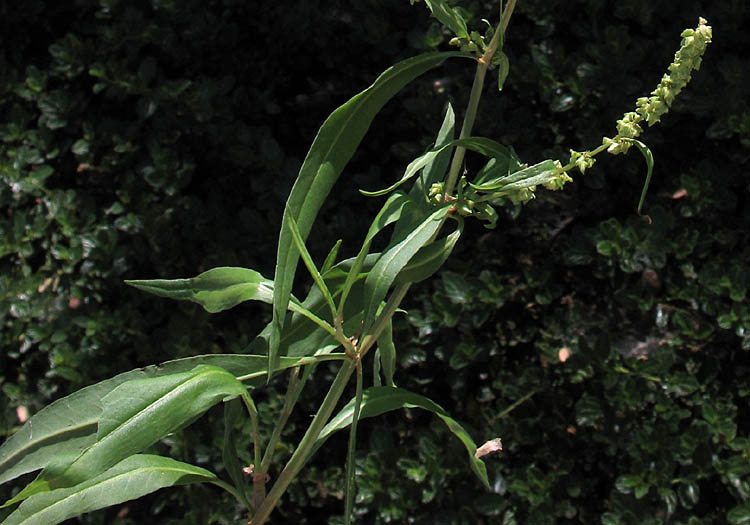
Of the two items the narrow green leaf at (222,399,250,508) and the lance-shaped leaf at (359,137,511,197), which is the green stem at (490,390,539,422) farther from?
the lance-shaped leaf at (359,137,511,197)

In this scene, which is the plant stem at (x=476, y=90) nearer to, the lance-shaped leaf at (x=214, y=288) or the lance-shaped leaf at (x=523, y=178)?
the lance-shaped leaf at (x=523, y=178)

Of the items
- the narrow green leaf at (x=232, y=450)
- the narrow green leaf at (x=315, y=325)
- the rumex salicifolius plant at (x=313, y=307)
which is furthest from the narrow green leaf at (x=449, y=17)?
the narrow green leaf at (x=232, y=450)

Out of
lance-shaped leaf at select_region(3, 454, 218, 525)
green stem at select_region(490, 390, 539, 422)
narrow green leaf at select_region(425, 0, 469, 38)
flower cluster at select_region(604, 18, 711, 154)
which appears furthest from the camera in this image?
green stem at select_region(490, 390, 539, 422)

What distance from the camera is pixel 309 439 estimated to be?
43.5 inches

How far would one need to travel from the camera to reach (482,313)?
6.52ft

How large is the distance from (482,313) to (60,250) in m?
1.13

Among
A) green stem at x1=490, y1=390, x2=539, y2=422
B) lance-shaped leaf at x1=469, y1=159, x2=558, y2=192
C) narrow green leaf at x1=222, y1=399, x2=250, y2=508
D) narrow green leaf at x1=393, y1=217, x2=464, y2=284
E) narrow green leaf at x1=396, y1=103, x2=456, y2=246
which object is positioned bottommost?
green stem at x1=490, y1=390, x2=539, y2=422

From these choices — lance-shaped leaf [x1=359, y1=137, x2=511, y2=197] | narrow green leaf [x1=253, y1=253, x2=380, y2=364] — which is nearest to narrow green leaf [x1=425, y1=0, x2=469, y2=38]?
lance-shaped leaf [x1=359, y1=137, x2=511, y2=197]

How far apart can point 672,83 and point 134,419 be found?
64 cm

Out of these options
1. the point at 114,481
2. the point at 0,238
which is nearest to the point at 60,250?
the point at 0,238

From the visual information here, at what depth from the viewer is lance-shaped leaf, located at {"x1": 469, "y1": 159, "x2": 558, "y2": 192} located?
3.04 ft

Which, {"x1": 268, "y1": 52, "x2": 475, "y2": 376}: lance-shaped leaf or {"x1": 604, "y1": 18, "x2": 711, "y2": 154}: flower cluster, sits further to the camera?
{"x1": 268, "y1": 52, "x2": 475, "y2": 376}: lance-shaped leaf

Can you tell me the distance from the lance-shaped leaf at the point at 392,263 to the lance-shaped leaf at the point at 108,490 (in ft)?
1.20

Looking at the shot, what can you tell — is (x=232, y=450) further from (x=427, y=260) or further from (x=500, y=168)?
(x=500, y=168)
